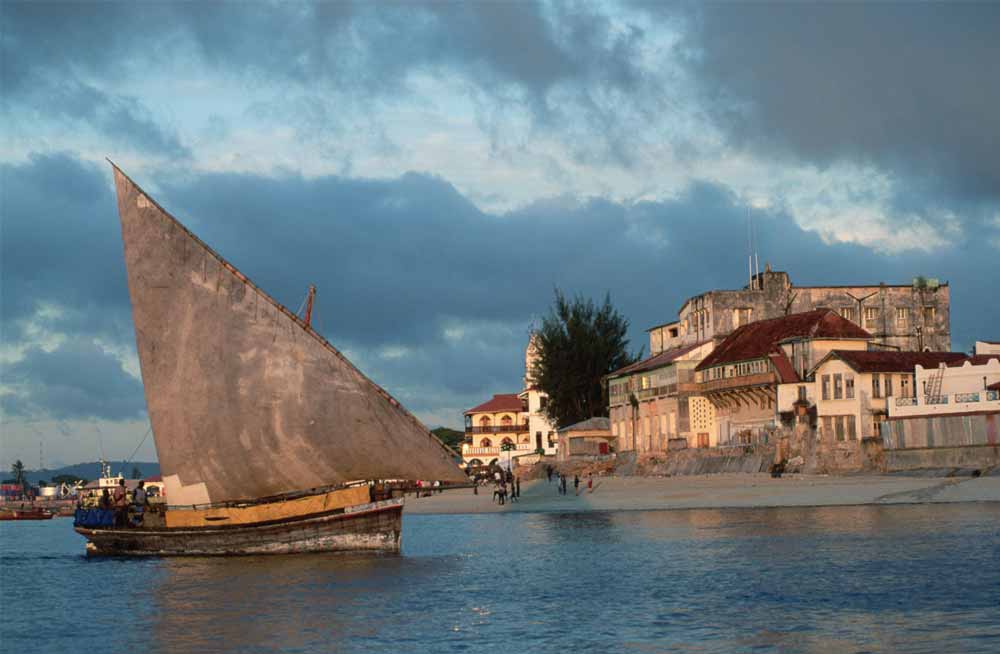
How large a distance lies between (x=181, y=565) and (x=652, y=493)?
3709cm

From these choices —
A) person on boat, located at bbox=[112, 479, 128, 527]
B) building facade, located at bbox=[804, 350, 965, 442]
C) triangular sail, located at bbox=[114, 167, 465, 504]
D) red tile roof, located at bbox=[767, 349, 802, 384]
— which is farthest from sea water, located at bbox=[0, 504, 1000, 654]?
red tile roof, located at bbox=[767, 349, 802, 384]

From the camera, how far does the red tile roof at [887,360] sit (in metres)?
76.2

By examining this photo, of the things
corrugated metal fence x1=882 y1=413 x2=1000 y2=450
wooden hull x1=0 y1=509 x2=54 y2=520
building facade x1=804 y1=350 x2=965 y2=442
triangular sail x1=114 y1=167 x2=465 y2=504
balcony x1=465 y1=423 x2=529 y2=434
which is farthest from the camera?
balcony x1=465 y1=423 x2=529 y2=434

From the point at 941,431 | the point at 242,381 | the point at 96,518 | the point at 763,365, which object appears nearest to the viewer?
the point at 242,381

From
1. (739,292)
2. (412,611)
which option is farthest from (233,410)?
(739,292)

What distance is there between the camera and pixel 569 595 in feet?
112

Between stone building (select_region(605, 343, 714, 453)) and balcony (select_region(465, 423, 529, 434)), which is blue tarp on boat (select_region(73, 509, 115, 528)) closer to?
stone building (select_region(605, 343, 714, 453))

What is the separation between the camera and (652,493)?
255ft

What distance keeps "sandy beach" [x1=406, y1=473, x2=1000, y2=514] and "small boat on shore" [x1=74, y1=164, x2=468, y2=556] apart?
28974 mm

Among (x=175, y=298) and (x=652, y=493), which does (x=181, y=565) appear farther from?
(x=652, y=493)

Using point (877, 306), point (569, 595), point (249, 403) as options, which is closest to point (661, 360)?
point (877, 306)

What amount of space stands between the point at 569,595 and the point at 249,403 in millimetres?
13322

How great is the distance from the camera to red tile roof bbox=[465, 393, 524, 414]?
501 feet

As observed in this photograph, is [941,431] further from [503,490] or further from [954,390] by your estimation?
[503,490]
